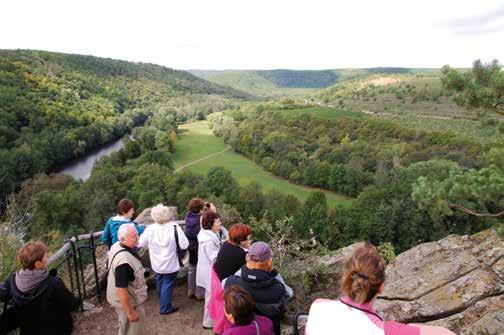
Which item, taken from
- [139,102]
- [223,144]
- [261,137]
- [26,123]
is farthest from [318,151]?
[139,102]

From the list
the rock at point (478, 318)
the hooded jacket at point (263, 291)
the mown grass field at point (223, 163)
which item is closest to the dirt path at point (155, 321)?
the hooded jacket at point (263, 291)

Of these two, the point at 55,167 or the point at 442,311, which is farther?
the point at 55,167

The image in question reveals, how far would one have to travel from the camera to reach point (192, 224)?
18.9 feet

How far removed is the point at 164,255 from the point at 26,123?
70887 millimetres

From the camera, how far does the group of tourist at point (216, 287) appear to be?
7.14ft

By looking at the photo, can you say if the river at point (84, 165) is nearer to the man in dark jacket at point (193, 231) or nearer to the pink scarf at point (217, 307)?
the man in dark jacket at point (193, 231)

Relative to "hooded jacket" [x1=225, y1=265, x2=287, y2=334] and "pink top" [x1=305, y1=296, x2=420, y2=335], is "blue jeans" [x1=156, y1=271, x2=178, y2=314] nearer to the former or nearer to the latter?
"hooded jacket" [x1=225, y1=265, x2=287, y2=334]

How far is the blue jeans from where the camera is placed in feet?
17.9

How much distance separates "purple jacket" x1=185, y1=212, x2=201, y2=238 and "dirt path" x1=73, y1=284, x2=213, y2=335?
1304 millimetres

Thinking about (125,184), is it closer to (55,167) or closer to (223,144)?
(55,167)

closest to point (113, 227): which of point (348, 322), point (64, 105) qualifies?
point (348, 322)

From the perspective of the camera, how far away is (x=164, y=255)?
522cm

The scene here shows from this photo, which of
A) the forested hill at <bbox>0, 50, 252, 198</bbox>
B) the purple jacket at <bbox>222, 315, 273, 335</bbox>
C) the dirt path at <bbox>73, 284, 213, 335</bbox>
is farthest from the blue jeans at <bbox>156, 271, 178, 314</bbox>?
the forested hill at <bbox>0, 50, 252, 198</bbox>

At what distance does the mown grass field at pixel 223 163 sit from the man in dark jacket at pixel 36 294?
46203 millimetres
